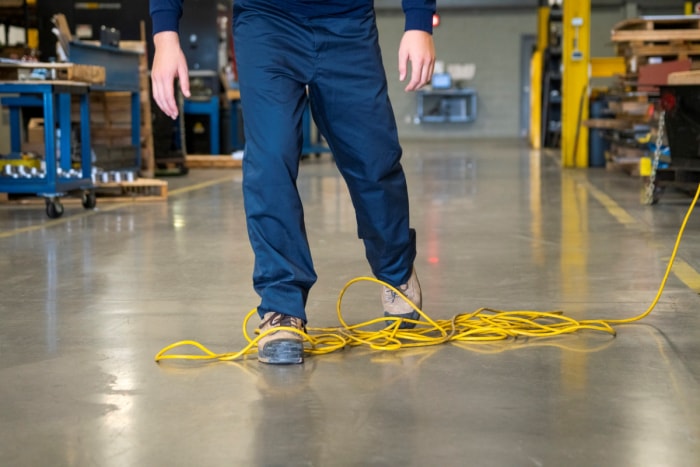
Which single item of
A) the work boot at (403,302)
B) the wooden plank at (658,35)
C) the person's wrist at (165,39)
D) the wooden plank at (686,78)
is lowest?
the work boot at (403,302)

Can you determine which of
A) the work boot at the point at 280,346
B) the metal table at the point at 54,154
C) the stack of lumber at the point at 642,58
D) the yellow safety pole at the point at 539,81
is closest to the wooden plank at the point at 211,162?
the stack of lumber at the point at 642,58

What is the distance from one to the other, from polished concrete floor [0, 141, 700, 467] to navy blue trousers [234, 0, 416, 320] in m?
0.34

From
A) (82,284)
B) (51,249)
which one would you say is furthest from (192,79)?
(82,284)

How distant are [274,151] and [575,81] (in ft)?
36.9

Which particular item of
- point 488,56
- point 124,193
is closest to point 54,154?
point 124,193

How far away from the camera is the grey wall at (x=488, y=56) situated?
90.4ft

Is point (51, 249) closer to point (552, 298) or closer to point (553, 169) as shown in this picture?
point (552, 298)

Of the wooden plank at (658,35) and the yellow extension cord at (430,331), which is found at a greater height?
the wooden plank at (658,35)

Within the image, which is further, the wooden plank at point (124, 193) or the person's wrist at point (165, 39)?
the wooden plank at point (124, 193)

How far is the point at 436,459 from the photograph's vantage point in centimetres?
207

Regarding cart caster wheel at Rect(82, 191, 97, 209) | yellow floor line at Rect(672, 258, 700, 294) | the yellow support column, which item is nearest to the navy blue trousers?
yellow floor line at Rect(672, 258, 700, 294)

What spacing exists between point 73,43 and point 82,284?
16.0 feet

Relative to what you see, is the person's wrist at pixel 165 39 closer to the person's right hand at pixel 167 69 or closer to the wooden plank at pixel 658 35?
the person's right hand at pixel 167 69

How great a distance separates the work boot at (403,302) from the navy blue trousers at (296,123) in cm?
29
